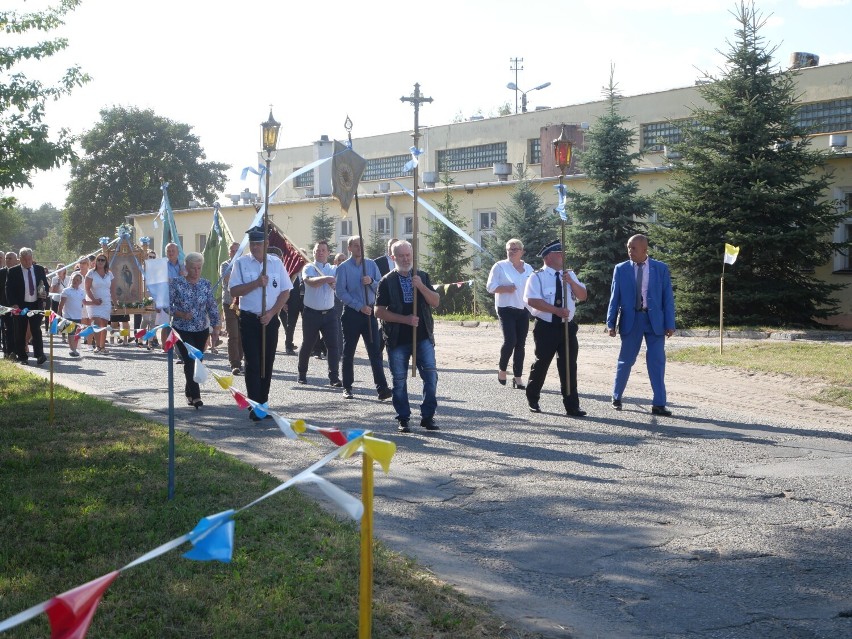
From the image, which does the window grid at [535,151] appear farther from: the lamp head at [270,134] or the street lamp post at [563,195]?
the lamp head at [270,134]

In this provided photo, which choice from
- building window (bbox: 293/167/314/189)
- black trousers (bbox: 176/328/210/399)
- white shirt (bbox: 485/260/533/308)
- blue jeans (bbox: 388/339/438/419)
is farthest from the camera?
building window (bbox: 293/167/314/189)

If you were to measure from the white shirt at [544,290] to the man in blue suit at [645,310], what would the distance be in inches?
19.5

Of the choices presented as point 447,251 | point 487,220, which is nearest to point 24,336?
point 447,251

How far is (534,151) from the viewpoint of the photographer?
147ft

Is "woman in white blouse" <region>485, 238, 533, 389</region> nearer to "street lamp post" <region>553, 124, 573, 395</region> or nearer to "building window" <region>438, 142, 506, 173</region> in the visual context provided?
"street lamp post" <region>553, 124, 573, 395</region>

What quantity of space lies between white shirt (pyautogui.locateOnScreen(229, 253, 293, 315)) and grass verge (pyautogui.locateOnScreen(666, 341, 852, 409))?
680cm

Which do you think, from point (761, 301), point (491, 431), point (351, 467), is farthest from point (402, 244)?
point (761, 301)

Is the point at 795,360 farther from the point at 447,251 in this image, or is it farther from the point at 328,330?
the point at 447,251

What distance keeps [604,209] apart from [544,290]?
1702cm

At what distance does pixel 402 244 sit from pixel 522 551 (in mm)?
4925

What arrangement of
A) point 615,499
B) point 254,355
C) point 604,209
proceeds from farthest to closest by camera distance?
1. point 604,209
2. point 254,355
3. point 615,499

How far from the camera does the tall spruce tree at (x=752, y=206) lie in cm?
2347

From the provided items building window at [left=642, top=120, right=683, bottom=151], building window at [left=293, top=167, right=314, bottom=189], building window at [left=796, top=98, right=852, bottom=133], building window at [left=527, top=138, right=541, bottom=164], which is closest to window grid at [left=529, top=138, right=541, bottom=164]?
building window at [left=527, top=138, right=541, bottom=164]

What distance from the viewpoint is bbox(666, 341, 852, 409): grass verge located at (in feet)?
43.3
